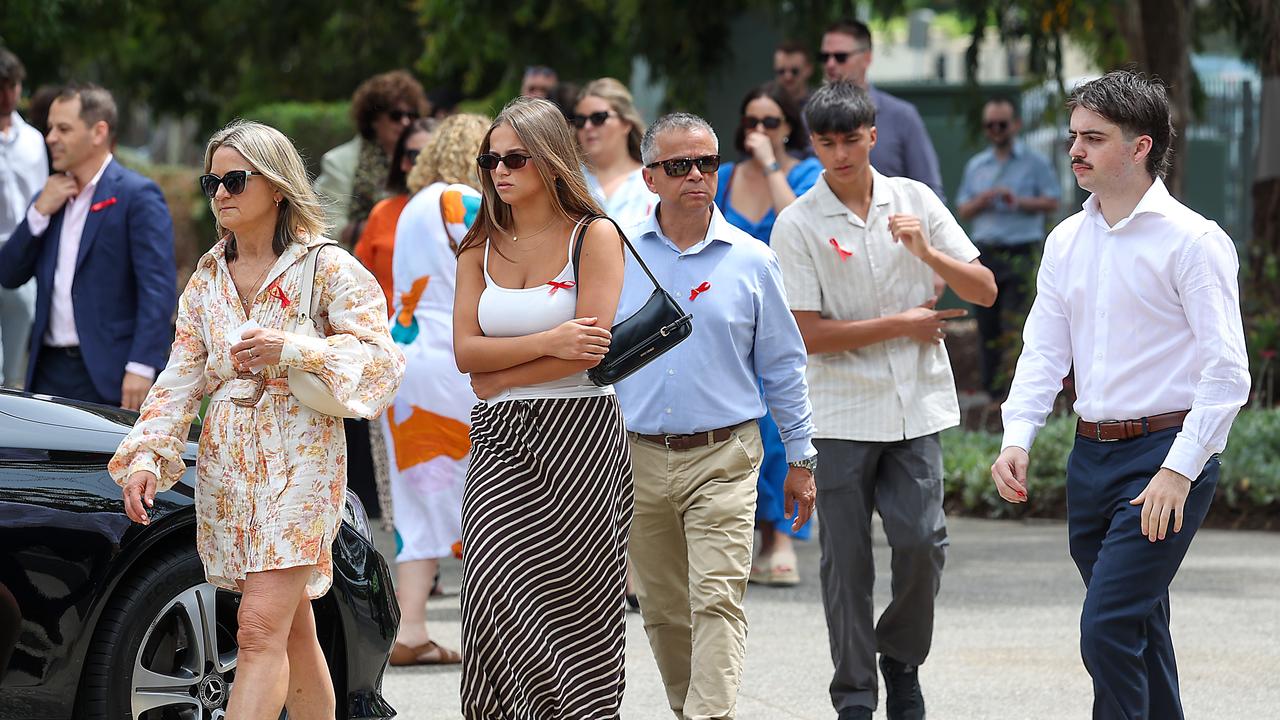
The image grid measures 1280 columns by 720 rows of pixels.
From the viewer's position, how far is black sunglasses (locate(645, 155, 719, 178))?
211 inches

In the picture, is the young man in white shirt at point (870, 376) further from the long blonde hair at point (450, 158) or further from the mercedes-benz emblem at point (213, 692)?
the mercedes-benz emblem at point (213, 692)

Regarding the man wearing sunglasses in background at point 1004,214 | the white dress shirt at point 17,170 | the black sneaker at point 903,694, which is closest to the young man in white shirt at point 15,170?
the white dress shirt at point 17,170

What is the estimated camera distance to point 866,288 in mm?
5773

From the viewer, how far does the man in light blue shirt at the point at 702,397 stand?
5.30 metres

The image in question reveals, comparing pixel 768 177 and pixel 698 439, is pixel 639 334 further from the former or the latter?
pixel 768 177

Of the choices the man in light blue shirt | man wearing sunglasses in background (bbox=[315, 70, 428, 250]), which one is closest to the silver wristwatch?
the man in light blue shirt

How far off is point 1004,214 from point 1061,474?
437 centimetres

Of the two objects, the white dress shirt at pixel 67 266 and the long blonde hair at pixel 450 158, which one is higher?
the long blonde hair at pixel 450 158

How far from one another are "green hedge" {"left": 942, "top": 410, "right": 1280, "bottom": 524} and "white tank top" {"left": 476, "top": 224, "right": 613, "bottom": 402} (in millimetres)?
6256

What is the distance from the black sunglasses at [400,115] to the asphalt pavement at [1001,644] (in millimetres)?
2198

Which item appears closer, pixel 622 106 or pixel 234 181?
pixel 234 181

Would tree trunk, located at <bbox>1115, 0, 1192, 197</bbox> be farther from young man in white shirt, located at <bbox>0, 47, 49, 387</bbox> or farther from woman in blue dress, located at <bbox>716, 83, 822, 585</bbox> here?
young man in white shirt, located at <bbox>0, 47, 49, 387</bbox>

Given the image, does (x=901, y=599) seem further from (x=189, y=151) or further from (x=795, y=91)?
(x=189, y=151)

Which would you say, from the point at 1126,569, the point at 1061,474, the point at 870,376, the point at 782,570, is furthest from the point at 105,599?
the point at 1061,474
